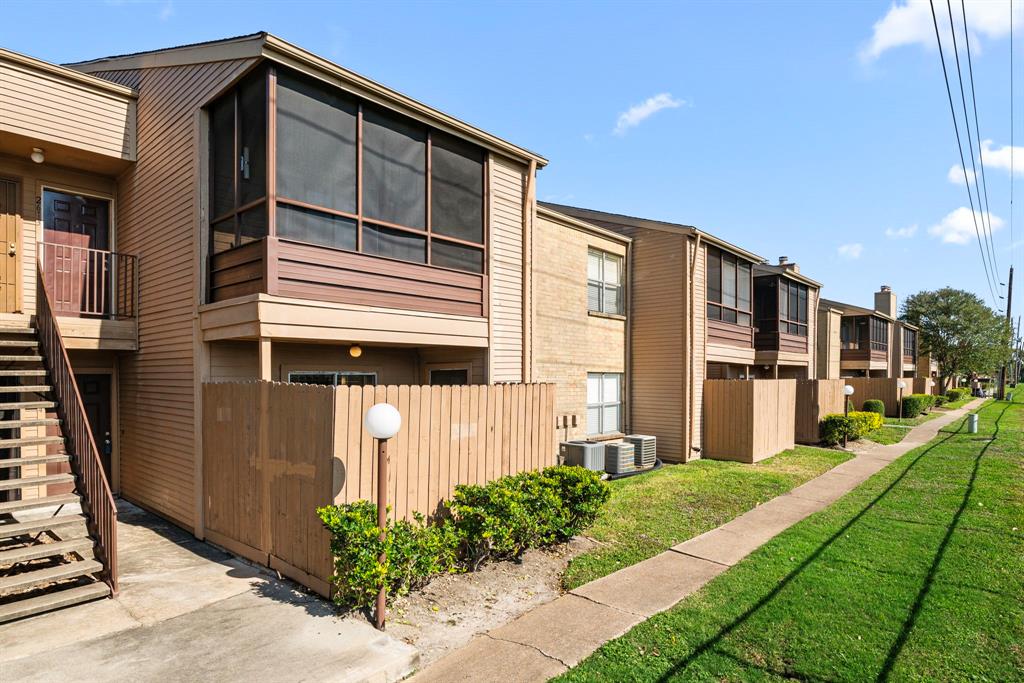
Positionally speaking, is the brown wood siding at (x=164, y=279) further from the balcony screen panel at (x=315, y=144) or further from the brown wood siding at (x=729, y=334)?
the brown wood siding at (x=729, y=334)

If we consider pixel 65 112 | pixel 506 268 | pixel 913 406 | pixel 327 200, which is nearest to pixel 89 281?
pixel 65 112

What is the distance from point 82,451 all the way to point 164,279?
3060 mm

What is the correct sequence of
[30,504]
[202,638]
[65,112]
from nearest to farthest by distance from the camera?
[202,638] → [30,504] → [65,112]

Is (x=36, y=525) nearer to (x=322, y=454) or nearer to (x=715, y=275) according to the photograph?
(x=322, y=454)

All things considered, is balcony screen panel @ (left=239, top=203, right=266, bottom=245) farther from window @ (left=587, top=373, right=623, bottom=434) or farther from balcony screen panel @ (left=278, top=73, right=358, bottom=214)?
window @ (left=587, top=373, right=623, bottom=434)

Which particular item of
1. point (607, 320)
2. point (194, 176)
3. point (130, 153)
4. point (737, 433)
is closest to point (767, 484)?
point (737, 433)

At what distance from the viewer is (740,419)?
48.6 feet

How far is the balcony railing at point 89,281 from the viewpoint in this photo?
9.20 m

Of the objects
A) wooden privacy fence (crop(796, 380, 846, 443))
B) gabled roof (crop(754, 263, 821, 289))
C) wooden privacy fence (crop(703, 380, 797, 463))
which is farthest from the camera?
gabled roof (crop(754, 263, 821, 289))

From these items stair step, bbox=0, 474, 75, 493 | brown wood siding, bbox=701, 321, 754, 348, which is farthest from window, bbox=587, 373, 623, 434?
stair step, bbox=0, 474, 75, 493

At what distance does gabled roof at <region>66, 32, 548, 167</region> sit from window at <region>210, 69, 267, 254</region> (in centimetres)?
37

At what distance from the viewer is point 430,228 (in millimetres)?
8664

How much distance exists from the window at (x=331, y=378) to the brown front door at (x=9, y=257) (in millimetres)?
4583

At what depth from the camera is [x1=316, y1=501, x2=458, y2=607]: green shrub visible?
5.23 m
